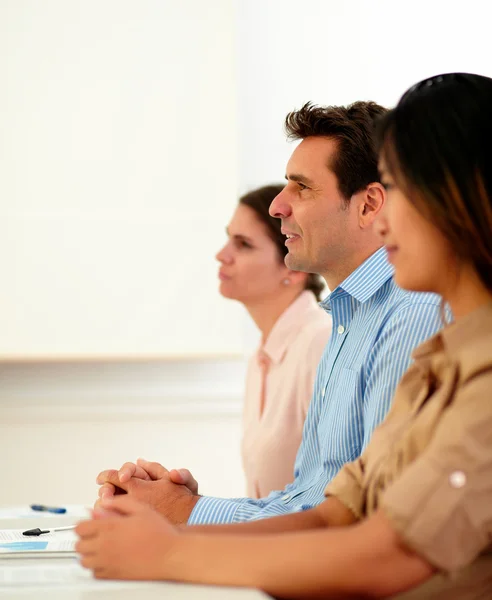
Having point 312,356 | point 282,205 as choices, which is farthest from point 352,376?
point 312,356

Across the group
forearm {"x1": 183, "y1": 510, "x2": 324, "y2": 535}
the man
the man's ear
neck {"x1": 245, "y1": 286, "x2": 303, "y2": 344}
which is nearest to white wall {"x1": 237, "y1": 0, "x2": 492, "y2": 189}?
neck {"x1": 245, "y1": 286, "x2": 303, "y2": 344}

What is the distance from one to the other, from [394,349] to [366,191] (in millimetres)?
607

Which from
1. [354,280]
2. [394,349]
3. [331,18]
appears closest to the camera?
[394,349]

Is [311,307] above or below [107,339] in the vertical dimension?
above

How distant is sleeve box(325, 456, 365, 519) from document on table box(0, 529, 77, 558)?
446mm

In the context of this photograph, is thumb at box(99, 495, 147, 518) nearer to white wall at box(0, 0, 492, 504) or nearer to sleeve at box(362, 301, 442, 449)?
sleeve at box(362, 301, 442, 449)

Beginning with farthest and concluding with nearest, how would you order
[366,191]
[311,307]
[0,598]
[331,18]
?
1. [331,18]
2. [311,307]
3. [366,191]
4. [0,598]

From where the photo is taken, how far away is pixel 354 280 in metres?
1.87

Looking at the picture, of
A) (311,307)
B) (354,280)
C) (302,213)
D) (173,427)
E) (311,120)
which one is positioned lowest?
(173,427)

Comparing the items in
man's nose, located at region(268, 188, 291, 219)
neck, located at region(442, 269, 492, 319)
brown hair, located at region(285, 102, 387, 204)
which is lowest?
neck, located at region(442, 269, 492, 319)

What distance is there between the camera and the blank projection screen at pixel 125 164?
342cm

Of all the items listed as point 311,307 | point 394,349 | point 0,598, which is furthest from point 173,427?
point 0,598

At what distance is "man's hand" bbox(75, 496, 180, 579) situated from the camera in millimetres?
953

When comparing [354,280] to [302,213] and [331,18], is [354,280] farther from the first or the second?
[331,18]
